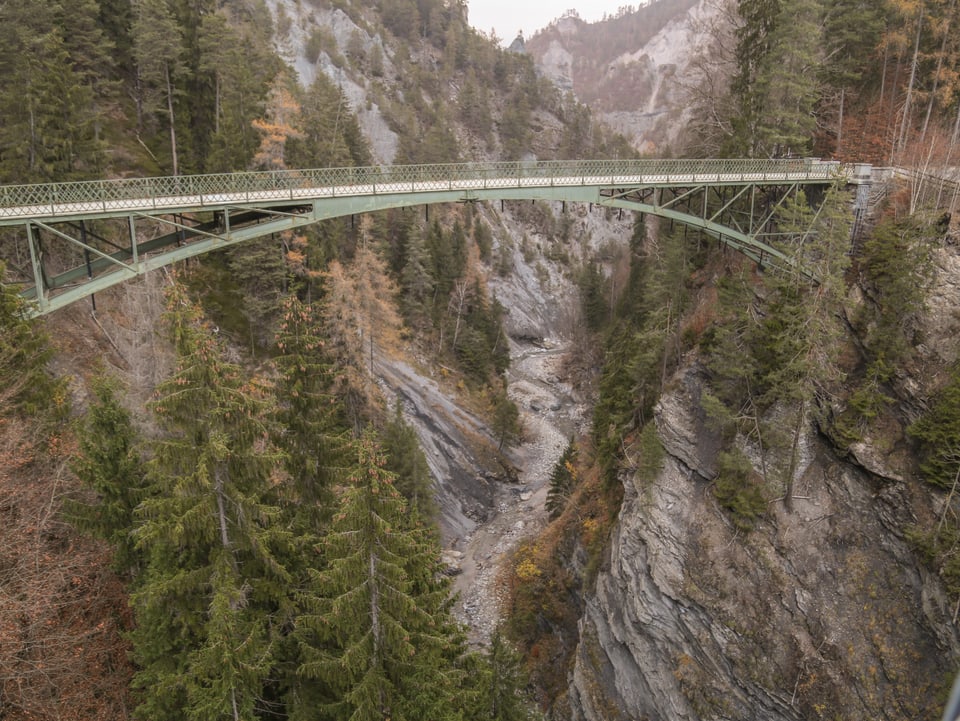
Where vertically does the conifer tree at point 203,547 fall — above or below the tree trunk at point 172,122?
below

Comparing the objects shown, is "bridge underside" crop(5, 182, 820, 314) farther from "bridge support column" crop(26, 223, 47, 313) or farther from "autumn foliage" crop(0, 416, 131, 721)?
"autumn foliage" crop(0, 416, 131, 721)

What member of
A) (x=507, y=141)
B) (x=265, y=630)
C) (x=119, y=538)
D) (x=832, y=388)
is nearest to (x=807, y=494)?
(x=832, y=388)

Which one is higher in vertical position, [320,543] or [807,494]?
[320,543]

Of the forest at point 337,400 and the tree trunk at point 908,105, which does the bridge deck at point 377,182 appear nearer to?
the forest at point 337,400

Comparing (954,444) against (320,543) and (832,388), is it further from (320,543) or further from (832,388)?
(320,543)

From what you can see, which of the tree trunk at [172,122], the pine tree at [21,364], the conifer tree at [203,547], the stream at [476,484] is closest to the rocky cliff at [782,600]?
the stream at [476,484]
